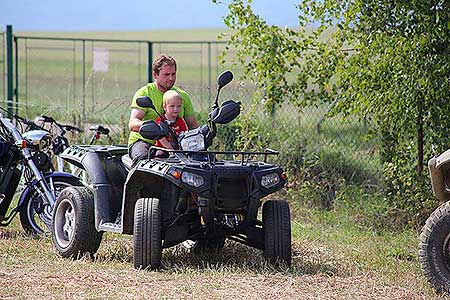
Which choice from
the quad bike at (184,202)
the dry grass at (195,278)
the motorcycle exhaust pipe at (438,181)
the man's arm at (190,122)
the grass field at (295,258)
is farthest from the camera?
the man's arm at (190,122)

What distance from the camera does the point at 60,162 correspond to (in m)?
10.9

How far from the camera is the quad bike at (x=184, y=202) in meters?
8.23

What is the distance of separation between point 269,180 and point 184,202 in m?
0.71

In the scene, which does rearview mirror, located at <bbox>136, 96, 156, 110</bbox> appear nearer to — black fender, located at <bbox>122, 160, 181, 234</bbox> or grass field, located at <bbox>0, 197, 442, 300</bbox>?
black fender, located at <bbox>122, 160, 181, 234</bbox>

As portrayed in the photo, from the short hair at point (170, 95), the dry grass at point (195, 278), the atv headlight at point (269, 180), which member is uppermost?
the short hair at point (170, 95)

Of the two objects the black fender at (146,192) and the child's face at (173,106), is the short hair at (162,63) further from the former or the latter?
the black fender at (146,192)

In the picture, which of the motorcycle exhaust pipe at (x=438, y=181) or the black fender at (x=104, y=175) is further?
the black fender at (x=104, y=175)

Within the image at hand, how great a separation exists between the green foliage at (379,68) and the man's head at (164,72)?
2092 mm

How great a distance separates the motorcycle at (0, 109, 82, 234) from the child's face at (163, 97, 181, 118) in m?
1.87

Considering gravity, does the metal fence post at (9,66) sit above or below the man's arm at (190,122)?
above

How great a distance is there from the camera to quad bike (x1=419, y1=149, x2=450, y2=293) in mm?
7477

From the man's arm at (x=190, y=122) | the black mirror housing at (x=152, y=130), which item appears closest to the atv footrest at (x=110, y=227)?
the black mirror housing at (x=152, y=130)

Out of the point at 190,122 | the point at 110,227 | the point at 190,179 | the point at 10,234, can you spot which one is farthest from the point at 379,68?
the point at 10,234

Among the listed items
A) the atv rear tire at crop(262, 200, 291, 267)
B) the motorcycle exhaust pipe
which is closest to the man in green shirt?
the atv rear tire at crop(262, 200, 291, 267)
